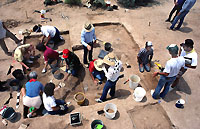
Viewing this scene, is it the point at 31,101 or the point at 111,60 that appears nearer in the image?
the point at 111,60

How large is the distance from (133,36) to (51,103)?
4945 mm

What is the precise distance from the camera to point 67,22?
8.28 meters

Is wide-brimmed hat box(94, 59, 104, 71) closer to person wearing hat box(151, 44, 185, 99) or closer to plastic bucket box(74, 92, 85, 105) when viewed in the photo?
plastic bucket box(74, 92, 85, 105)

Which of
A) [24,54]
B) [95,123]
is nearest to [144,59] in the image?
[95,123]

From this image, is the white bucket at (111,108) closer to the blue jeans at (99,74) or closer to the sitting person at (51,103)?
the sitting person at (51,103)

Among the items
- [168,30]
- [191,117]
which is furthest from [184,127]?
[168,30]

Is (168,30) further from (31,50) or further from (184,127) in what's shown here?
(31,50)

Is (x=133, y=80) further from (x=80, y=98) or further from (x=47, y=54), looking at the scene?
(x=47, y=54)

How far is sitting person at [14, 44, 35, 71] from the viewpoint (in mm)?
5676

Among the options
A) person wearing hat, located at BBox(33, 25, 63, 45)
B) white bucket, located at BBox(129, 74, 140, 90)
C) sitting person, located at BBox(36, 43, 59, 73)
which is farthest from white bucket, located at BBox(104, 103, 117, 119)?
person wearing hat, located at BBox(33, 25, 63, 45)

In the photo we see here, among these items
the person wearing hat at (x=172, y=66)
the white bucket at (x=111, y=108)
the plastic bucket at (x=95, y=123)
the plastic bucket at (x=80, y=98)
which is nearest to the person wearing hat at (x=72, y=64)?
the plastic bucket at (x=80, y=98)

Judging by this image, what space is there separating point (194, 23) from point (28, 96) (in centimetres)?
886

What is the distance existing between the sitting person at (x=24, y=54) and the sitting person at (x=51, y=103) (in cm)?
244

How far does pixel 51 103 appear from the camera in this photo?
155 inches
